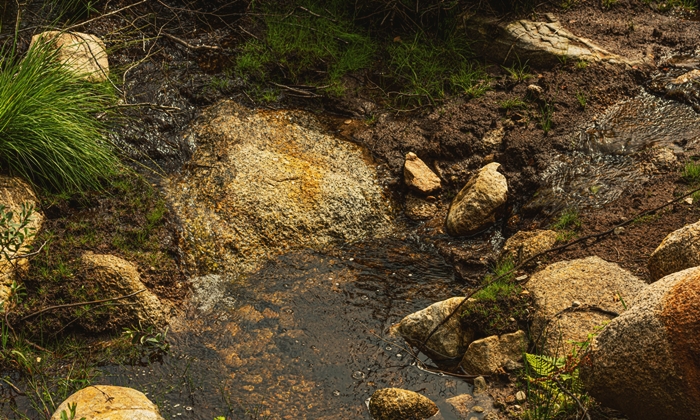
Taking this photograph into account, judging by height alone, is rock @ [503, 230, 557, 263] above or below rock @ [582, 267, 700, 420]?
below

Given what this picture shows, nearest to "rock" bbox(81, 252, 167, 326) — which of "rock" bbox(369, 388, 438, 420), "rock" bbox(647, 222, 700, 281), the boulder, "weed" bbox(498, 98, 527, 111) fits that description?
the boulder

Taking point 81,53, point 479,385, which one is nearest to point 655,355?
point 479,385

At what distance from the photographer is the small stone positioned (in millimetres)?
4223

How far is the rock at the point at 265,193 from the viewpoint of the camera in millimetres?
5480

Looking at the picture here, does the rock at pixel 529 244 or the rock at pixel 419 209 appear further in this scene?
the rock at pixel 419 209

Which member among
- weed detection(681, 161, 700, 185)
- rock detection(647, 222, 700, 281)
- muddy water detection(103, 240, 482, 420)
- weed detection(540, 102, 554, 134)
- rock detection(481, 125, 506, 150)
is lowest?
muddy water detection(103, 240, 482, 420)

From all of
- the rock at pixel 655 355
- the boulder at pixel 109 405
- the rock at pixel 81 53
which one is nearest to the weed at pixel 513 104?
the rock at pixel 655 355

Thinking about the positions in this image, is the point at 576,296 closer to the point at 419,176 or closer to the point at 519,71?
the point at 419,176

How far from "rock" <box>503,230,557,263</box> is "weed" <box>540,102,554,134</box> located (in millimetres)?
1234

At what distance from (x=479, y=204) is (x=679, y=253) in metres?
2.02

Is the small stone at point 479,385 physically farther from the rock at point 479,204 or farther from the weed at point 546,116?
the weed at point 546,116

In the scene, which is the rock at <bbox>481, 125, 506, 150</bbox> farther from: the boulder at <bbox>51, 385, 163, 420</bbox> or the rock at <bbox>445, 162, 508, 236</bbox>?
the boulder at <bbox>51, 385, 163, 420</bbox>

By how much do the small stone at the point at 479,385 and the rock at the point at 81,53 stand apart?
4095 millimetres

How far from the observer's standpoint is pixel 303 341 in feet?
15.6
